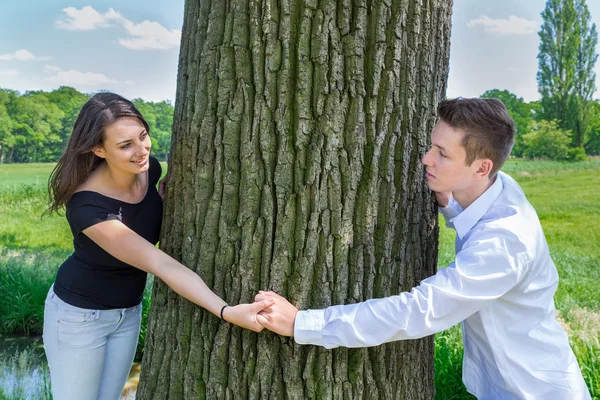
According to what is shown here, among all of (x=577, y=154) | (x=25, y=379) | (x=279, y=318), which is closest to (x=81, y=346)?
(x=279, y=318)

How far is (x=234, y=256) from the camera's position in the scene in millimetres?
2076

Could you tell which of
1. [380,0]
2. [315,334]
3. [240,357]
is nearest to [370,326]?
[315,334]

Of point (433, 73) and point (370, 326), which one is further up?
point (433, 73)

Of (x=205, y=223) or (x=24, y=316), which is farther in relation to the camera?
(x=24, y=316)

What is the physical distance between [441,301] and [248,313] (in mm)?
702

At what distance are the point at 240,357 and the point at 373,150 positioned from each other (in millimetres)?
981

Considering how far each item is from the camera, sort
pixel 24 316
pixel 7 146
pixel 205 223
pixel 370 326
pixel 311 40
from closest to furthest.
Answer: pixel 370 326 < pixel 311 40 < pixel 205 223 < pixel 24 316 < pixel 7 146

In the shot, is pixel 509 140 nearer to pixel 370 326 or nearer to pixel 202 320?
pixel 370 326

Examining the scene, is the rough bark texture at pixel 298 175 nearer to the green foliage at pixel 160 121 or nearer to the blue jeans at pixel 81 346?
the blue jeans at pixel 81 346

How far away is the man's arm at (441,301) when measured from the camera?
180 cm

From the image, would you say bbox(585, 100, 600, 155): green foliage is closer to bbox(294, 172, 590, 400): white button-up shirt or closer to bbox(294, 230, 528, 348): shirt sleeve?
bbox(294, 172, 590, 400): white button-up shirt

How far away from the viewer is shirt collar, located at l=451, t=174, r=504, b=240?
2037 mm

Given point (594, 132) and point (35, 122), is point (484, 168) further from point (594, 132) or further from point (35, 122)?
point (594, 132)

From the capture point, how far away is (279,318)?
6.39ft
